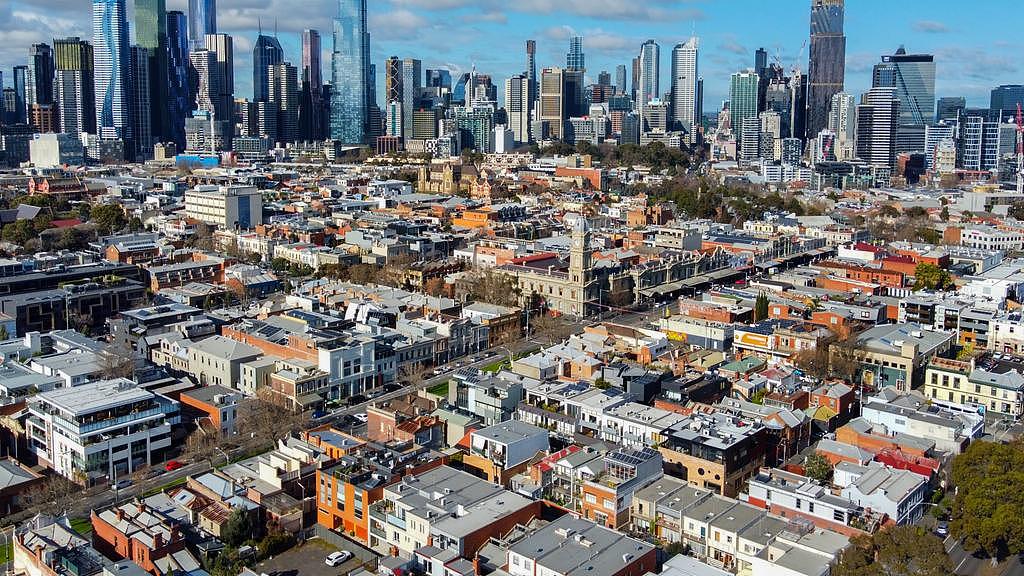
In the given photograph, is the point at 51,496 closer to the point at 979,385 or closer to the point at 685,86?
the point at 979,385

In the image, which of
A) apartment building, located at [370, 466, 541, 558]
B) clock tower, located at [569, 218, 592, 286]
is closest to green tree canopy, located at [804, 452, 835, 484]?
apartment building, located at [370, 466, 541, 558]

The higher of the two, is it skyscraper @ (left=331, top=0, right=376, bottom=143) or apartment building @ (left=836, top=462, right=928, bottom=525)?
skyscraper @ (left=331, top=0, right=376, bottom=143)

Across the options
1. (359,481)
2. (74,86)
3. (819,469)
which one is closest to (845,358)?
(819,469)

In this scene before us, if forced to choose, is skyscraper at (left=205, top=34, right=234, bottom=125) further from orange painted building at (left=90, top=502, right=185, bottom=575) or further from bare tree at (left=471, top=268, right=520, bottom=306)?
orange painted building at (left=90, top=502, right=185, bottom=575)

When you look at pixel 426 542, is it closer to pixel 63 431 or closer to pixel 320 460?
pixel 320 460

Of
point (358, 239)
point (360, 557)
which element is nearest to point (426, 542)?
point (360, 557)

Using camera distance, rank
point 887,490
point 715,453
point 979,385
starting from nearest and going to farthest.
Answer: point 887,490, point 715,453, point 979,385
